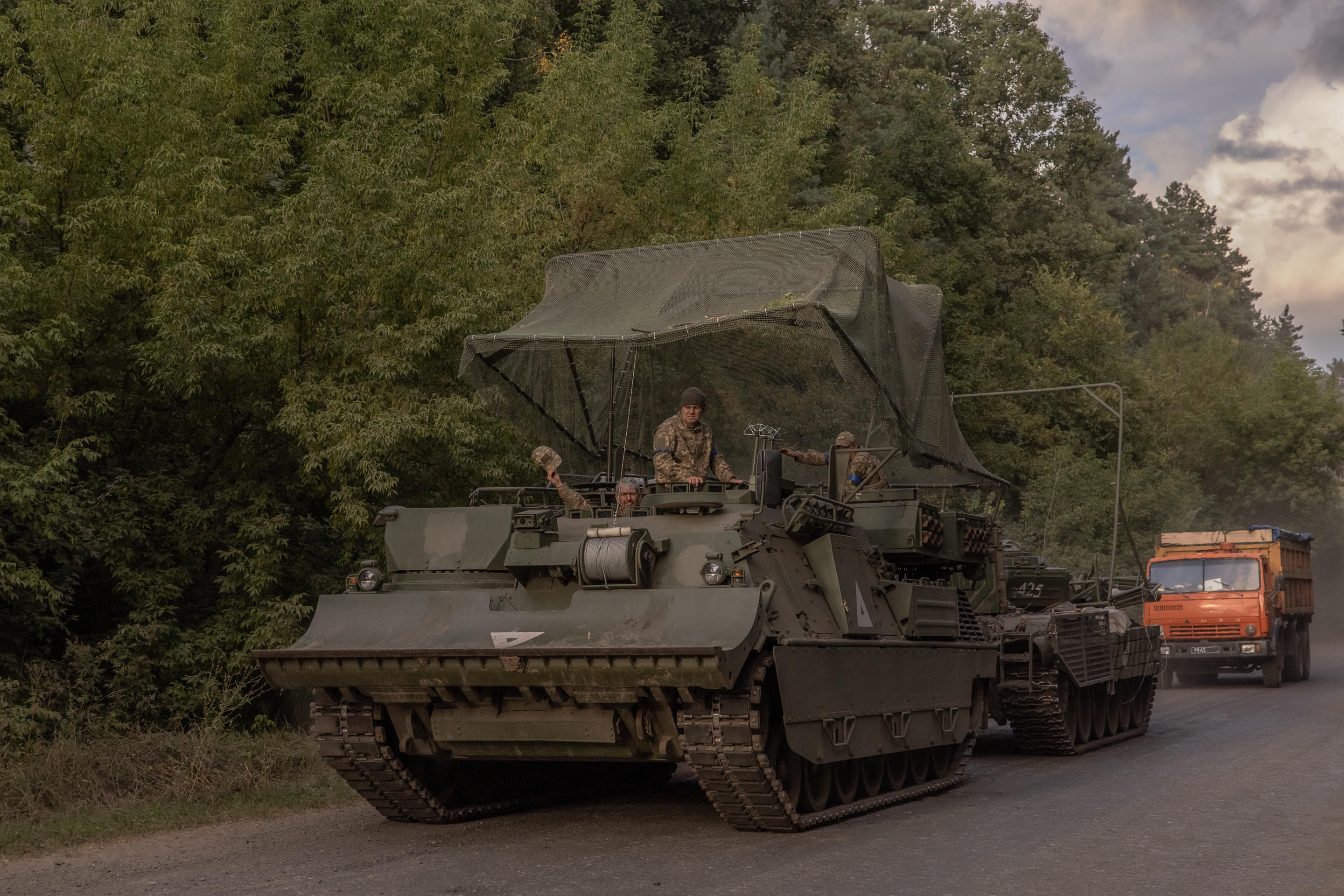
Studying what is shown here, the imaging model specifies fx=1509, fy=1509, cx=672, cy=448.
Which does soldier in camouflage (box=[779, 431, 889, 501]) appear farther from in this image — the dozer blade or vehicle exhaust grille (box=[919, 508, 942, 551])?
the dozer blade

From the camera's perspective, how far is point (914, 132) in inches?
1512

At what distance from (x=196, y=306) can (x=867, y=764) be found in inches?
293

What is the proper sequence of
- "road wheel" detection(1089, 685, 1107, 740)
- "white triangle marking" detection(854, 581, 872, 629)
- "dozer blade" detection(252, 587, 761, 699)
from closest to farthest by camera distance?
1. "dozer blade" detection(252, 587, 761, 699)
2. "white triangle marking" detection(854, 581, 872, 629)
3. "road wheel" detection(1089, 685, 1107, 740)

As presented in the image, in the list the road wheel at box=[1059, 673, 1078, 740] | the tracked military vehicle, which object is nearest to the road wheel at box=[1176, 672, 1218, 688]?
the tracked military vehicle

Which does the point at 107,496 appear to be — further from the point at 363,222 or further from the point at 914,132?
the point at 914,132

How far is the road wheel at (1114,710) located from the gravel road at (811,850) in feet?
12.9

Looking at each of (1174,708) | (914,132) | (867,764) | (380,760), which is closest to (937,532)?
(867,764)

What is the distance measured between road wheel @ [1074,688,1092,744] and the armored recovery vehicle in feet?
10.5

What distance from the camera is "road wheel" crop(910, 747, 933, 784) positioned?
1191cm

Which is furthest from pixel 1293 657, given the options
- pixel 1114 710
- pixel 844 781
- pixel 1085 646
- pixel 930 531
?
pixel 844 781

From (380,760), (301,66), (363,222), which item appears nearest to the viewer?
(380,760)

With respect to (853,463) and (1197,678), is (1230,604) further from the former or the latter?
(853,463)

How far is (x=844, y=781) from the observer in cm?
1070

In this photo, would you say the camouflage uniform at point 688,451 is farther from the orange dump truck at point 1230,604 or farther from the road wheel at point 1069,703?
the orange dump truck at point 1230,604
